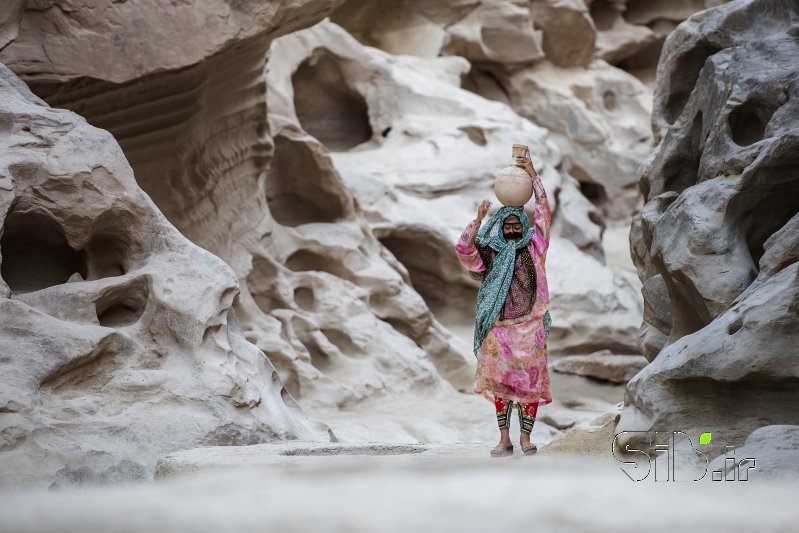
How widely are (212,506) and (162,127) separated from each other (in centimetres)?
666

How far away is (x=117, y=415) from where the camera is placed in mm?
6281

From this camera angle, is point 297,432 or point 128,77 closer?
point 297,432

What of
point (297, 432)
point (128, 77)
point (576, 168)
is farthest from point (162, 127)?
point (576, 168)

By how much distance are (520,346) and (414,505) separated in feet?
9.32

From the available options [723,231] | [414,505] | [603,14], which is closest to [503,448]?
[723,231]

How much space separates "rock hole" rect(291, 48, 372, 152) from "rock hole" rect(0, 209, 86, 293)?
7116 millimetres

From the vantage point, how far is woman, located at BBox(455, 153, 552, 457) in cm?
577

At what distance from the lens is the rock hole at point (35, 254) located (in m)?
6.82

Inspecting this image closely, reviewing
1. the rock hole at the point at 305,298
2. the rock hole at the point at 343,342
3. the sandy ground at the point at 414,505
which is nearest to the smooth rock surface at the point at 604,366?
the rock hole at the point at 343,342

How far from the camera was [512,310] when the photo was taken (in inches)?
230

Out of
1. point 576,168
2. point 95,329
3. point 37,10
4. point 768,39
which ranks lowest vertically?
point 95,329

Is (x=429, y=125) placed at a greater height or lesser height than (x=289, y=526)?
greater

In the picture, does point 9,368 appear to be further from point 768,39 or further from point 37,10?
point 768,39

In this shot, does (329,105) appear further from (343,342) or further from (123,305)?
(123,305)
